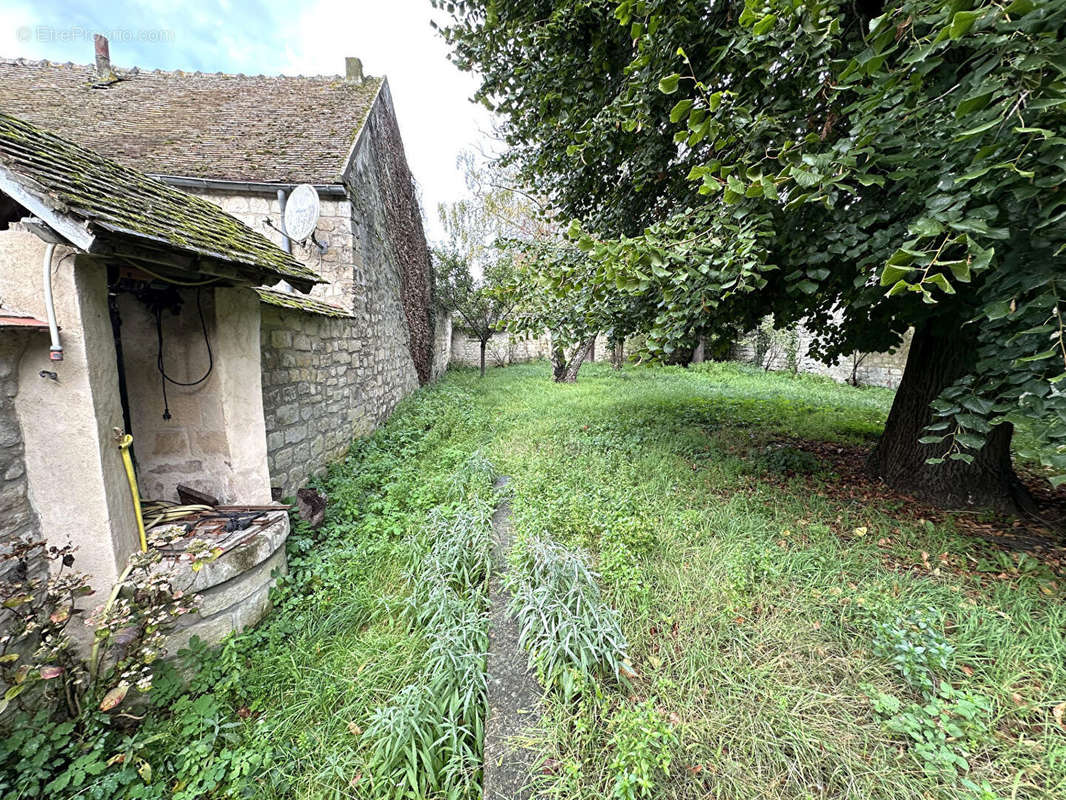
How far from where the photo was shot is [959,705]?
5.39ft

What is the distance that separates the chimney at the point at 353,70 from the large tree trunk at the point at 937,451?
399 inches

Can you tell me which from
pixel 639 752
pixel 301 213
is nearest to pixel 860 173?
pixel 639 752

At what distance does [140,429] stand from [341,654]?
7.66ft

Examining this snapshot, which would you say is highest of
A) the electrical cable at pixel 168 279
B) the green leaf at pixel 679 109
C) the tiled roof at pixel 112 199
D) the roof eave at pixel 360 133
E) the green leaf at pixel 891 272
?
the roof eave at pixel 360 133

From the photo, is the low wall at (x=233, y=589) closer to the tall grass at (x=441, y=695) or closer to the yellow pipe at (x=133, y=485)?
the yellow pipe at (x=133, y=485)

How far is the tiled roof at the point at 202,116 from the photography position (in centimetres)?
530

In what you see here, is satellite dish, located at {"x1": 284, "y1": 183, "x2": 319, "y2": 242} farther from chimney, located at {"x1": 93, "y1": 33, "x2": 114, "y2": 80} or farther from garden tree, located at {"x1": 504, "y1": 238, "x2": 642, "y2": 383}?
chimney, located at {"x1": 93, "y1": 33, "x2": 114, "y2": 80}

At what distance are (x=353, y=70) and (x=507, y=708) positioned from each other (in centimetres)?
1060

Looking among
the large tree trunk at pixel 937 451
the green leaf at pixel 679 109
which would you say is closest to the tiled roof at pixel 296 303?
the green leaf at pixel 679 109

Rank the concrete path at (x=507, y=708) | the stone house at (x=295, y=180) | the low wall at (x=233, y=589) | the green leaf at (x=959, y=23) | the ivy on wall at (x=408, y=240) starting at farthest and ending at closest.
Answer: the ivy on wall at (x=408, y=240), the stone house at (x=295, y=180), the low wall at (x=233, y=589), the concrete path at (x=507, y=708), the green leaf at (x=959, y=23)

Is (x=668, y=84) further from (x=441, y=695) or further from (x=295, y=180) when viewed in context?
(x=295, y=180)

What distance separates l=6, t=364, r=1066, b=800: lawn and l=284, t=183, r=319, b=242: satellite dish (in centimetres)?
328

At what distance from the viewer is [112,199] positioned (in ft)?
6.38

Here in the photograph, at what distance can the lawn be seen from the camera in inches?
61.2
